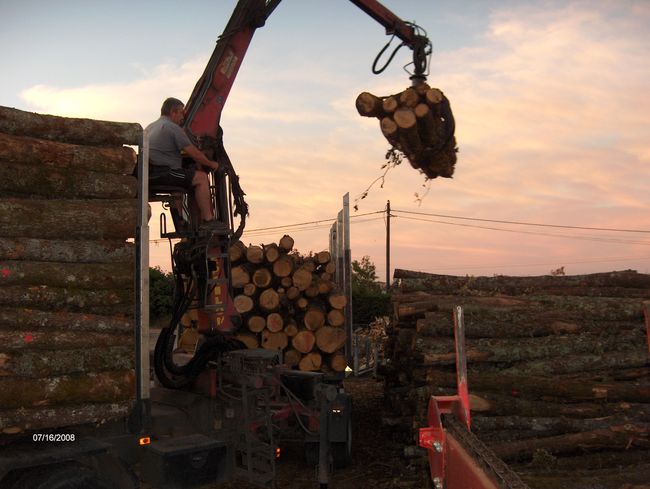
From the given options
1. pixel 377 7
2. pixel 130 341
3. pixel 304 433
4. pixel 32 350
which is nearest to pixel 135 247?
pixel 130 341

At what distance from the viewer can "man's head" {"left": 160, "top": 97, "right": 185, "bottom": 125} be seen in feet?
20.2

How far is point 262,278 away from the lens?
1043 centimetres

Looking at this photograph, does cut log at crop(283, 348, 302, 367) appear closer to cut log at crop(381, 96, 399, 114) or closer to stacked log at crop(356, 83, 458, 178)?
stacked log at crop(356, 83, 458, 178)

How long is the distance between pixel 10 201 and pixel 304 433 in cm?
402

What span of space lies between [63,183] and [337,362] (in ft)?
21.5

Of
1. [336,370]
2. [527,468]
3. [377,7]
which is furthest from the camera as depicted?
[336,370]

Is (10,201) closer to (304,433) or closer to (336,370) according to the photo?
(304,433)

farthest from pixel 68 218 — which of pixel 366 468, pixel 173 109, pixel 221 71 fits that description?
pixel 366 468

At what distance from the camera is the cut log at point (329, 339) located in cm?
1034

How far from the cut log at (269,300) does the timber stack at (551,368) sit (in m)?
2.67

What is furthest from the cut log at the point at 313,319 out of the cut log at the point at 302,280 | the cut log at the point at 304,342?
the cut log at the point at 302,280

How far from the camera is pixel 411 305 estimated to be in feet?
26.1

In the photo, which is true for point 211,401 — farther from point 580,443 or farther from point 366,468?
point 580,443

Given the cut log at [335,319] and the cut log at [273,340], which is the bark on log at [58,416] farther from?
the cut log at [335,319]
